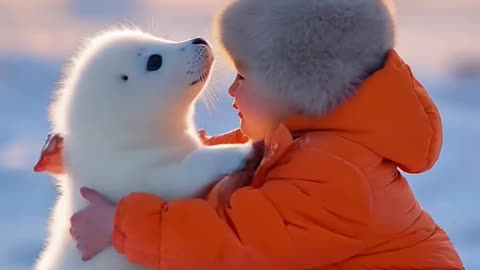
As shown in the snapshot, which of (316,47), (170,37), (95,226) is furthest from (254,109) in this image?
(170,37)

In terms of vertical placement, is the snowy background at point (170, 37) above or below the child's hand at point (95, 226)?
below

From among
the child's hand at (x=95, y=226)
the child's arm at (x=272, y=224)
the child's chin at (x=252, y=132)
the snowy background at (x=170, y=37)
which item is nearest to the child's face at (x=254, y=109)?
the child's chin at (x=252, y=132)

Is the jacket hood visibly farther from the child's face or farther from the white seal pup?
the white seal pup

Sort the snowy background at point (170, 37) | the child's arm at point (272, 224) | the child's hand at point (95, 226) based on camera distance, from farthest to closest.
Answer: the snowy background at point (170, 37)
the child's hand at point (95, 226)
the child's arm at point (272, 224)

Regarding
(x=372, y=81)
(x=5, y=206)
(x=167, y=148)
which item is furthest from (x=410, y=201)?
(x=5, y=206)

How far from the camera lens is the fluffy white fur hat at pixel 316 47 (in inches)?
66.6

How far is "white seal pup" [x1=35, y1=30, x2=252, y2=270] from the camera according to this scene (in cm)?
178

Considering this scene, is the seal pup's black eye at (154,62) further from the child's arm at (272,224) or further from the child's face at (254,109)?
the child's arm at (272,224)

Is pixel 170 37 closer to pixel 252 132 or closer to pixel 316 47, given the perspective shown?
pixel 252 132

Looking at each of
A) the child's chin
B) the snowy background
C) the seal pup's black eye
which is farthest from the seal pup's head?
the snowy background

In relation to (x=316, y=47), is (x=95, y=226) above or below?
below

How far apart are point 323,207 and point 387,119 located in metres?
0.19

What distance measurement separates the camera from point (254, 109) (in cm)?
179

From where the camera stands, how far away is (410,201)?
1791 mm
